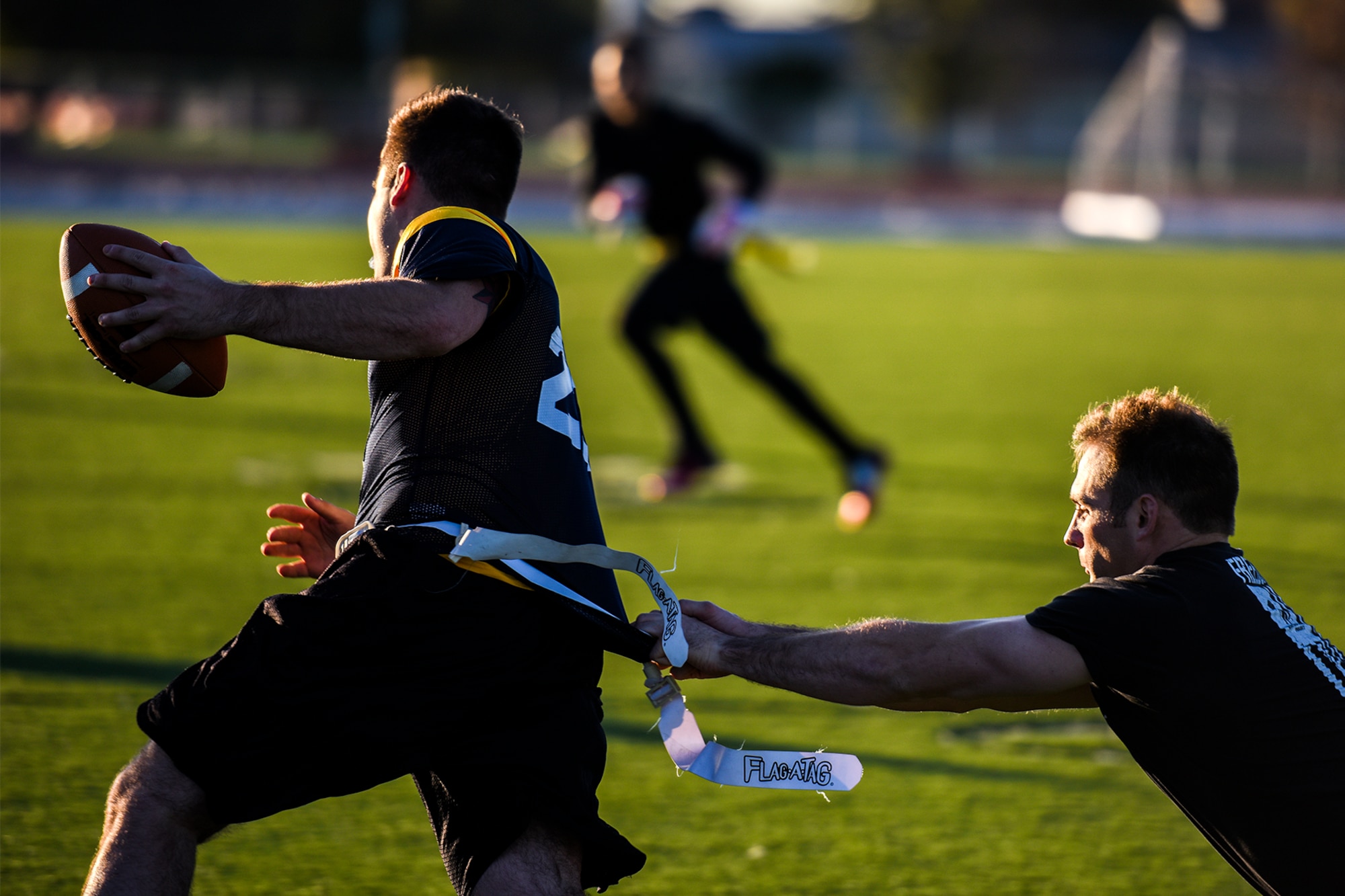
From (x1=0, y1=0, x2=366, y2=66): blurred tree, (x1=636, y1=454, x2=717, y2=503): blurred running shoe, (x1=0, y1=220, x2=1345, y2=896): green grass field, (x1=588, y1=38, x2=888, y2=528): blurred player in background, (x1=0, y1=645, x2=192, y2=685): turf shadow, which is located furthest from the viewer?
(x1=0, y1=0, x2=366, y2=66): blurred tree

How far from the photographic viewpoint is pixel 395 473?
2971mm

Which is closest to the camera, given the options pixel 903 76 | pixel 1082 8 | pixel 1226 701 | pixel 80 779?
pixel 1226 701

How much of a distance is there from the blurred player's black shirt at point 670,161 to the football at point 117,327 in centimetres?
635

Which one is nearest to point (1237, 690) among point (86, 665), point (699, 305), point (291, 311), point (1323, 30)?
point (291, 311)

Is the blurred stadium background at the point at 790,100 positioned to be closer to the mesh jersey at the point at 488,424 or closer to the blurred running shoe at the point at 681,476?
the blurred running shoe at the point at 681,476

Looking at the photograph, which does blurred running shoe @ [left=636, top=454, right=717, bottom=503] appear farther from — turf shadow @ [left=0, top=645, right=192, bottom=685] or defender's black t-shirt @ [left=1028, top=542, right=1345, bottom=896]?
defender's black t-shirt @ [left=1028, top=542, right=1345, bottom=896]

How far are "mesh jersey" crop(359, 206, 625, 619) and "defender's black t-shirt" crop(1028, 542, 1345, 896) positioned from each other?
91cm

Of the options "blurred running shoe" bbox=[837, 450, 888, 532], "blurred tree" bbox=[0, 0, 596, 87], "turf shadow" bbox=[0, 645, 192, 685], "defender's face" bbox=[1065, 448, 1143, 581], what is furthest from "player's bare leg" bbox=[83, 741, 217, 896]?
"blurred tree" bbox=[0, 0, 596, 87]

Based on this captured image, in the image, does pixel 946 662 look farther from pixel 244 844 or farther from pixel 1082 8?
pixel 1082 8

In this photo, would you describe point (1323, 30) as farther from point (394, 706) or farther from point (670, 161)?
point (394, 706)

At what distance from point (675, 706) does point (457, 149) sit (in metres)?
1.14

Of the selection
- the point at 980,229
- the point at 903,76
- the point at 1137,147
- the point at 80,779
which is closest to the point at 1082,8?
the point at 903,76

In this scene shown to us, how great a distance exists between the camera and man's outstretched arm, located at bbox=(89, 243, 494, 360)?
2.69 meters

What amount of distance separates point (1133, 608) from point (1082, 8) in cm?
7269
